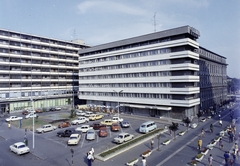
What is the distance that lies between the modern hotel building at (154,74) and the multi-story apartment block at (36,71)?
10788 millimetres

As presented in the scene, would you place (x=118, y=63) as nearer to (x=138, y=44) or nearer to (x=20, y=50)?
(x=138, y=44)

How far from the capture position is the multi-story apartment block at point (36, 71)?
6456 cm

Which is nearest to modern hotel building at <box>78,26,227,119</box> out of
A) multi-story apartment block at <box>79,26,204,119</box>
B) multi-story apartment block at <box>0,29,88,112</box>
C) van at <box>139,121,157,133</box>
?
multi-story apartment block at <box>79,26,204,119</box>

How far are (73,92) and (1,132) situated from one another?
47635 mm

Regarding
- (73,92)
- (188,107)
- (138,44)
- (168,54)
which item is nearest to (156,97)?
(188,107)

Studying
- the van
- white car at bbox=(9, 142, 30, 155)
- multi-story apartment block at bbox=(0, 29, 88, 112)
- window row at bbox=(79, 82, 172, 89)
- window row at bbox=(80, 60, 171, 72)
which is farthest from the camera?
multi-story apartment block at bbox=(0, 29, 88, 112)

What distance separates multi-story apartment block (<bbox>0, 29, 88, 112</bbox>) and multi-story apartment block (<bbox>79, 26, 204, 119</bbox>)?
19.7 metres

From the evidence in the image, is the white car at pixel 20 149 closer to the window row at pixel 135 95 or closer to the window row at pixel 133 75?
the window row at pixel 135 95

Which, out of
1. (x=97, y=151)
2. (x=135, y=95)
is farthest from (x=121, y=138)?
(x=135, y=95)

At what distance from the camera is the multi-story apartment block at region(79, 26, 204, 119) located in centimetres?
4769

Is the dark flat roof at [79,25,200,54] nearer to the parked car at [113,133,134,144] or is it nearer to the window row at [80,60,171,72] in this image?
the window row at [80,60,171,72]

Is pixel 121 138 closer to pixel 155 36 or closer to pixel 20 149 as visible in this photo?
pixel 20 149

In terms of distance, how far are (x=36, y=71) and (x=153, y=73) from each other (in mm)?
47779

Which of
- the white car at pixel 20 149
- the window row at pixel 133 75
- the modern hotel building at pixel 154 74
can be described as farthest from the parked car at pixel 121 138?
the window row at pixel 133 75
